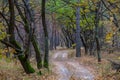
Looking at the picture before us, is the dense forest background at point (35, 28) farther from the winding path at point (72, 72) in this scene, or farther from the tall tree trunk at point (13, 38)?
the winding path at point (72, 72)

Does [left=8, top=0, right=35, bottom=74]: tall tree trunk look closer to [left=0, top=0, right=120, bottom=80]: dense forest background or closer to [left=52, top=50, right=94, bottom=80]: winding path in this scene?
[left=0, top=0, right=120, bottom=80]: dense forest background

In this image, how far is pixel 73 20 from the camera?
40.8 meters

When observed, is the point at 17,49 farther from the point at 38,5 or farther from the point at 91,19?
the point at 91,19

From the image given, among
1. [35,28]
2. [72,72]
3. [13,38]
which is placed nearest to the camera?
[13,38]

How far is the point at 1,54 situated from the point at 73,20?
2808 centimetres

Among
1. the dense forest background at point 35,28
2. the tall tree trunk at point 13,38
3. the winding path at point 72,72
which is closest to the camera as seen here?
the tall tree trunk at point 13,38

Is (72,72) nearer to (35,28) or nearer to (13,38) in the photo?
(13,38)

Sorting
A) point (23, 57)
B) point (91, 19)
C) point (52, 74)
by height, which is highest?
point (91, 19)

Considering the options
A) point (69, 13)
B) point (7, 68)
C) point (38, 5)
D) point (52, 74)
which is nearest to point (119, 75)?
point (52, 74)

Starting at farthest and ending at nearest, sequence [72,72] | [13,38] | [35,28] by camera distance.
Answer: [35,28], [72,72], [13,38]

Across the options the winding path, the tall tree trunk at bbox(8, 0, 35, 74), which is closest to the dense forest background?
the tall tree trunk at bbox(8, 0, 35, 74)

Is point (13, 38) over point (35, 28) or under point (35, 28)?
under

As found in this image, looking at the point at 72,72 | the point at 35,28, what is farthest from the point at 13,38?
the point at 35,28

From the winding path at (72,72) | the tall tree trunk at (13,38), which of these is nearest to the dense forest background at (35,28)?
the tall tree trunk at (13,38)
